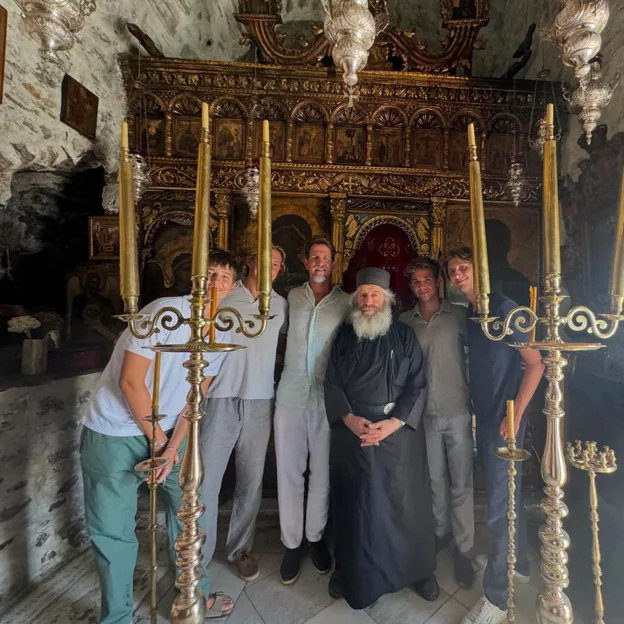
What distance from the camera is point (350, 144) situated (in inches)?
119

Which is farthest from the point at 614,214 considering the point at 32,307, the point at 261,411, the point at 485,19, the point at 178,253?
the point at 32,307

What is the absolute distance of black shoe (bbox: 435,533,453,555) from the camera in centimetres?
229

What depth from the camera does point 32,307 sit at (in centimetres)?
248

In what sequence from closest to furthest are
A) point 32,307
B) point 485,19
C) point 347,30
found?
point 347,30, point 32,307, point 485,19

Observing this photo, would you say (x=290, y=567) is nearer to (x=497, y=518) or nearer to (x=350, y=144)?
(x=497, y=518)

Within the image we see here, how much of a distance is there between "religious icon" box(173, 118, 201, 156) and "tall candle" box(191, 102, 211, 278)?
2.49 metres

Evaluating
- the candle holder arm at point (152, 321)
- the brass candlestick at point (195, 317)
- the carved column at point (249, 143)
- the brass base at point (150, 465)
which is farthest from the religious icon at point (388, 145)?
the brass base at point (150, 465)

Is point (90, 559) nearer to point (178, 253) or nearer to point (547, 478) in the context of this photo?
point (178, 253)

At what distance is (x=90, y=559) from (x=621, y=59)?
500 cm

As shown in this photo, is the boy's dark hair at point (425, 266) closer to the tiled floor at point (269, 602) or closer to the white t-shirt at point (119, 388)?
the white t-shirt at point (119, 388)

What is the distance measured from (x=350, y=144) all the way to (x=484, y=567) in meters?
3.46

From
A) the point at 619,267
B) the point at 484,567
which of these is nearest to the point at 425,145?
the point at 619,267

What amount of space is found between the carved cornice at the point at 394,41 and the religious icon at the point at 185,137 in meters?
0.85

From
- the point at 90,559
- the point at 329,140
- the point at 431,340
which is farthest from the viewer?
the point at 329,140
